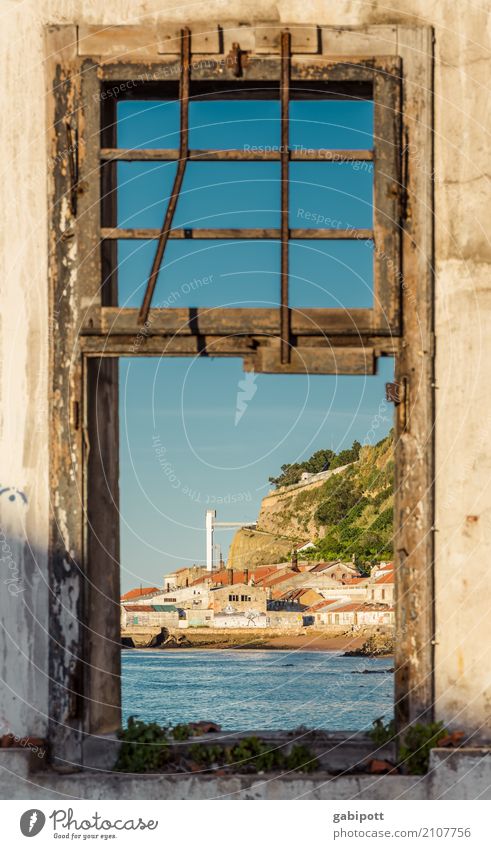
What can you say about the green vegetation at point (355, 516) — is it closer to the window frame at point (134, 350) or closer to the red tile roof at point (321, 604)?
the red tile roof at point (321, 604)

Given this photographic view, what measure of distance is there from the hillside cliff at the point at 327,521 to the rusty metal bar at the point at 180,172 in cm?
8610

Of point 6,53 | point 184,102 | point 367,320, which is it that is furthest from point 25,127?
point 367,320

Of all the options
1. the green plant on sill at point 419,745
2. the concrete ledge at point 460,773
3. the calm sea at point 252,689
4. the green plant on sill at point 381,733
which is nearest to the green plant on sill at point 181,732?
the green plant on sill at point 381,733

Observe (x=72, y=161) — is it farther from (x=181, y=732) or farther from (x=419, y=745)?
(x=419, y=745)

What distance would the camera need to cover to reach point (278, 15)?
7672mm

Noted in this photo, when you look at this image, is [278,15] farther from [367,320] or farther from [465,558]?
[465,558]

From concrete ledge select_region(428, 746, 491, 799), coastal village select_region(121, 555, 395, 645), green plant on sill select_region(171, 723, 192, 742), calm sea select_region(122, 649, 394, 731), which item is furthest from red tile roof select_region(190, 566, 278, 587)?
concrete ledge select_region(428, 746, 491, 799)

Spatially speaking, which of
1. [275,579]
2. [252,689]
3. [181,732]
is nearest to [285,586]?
[275,579]

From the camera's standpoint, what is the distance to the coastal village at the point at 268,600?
10588 centimetres

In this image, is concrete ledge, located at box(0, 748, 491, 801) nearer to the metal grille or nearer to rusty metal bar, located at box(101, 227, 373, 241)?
the metal grille

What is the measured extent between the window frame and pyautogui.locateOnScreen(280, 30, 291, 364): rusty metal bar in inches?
3.8

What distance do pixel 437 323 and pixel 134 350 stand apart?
173 cm

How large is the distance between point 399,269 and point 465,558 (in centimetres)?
167

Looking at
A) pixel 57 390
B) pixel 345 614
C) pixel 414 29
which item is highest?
pixel 414 29
